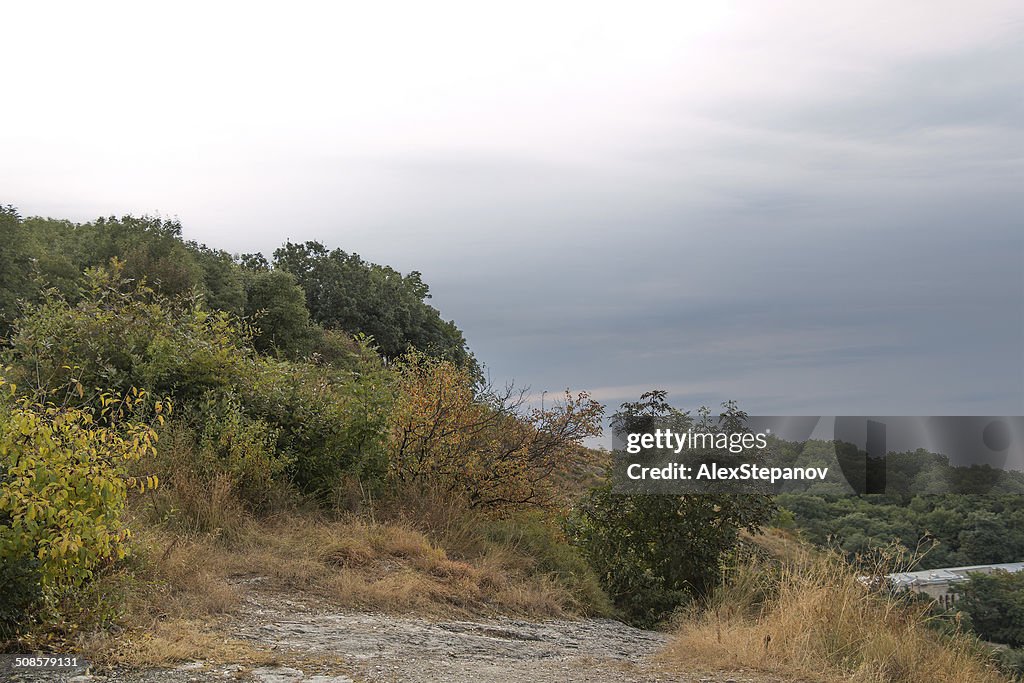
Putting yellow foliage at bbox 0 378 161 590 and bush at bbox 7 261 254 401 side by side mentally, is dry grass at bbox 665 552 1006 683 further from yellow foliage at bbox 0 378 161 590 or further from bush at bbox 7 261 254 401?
bush at bbox 7 261 254 401

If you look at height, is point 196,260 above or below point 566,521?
above

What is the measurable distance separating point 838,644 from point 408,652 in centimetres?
333

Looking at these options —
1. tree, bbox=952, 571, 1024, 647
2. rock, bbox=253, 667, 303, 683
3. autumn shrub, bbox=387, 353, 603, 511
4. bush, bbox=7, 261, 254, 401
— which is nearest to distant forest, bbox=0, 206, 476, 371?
bush, bbox=7, 261, 254, 401

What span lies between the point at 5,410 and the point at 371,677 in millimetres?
3269

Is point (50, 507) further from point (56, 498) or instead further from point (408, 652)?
point (408, 652)

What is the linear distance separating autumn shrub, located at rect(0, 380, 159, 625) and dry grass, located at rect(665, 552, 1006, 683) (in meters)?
4.17

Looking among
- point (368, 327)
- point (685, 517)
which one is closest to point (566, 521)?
point (685, 517)

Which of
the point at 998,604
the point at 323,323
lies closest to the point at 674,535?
the point at 998,604

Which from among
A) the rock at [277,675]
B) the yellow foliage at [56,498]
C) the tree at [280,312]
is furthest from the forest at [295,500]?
the tree at [280,312]

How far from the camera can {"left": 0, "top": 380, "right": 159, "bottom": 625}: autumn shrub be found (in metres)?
5.51

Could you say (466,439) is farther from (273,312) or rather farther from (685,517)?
(273,312)

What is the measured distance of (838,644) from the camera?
22.9ft

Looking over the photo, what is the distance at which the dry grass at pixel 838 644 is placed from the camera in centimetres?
648

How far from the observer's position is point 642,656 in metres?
7.29
